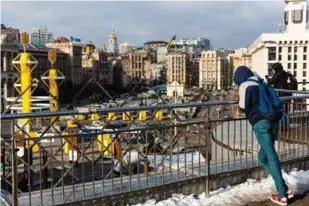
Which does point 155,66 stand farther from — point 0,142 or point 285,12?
point 0,142

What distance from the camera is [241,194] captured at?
5176mm

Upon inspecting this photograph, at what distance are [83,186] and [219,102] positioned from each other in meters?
1.95

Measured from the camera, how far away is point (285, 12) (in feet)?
A: 226

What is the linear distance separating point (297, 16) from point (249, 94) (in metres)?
67.9

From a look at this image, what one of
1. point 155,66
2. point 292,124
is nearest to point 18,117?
point 292,124

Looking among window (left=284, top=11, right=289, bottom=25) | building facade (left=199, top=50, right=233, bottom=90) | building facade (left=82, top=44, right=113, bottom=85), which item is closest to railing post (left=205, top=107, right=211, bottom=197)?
window (left=284, top=11, right=289, bottom=25)

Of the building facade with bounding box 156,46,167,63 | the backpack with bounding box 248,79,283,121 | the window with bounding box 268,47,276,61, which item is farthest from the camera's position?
the building facade with bounding box 156,46,167,63

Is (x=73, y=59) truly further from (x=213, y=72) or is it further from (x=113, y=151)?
(x=113, y=151)

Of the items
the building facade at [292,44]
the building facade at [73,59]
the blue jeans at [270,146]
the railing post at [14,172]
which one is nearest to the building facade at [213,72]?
the building facade at [73,59]

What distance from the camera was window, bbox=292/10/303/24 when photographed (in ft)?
217

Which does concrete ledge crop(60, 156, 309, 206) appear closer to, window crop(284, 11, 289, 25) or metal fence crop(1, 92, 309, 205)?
metal fence crop(1, 92, 309, 205)

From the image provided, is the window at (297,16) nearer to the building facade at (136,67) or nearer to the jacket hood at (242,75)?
the jacket hood at (242,75)

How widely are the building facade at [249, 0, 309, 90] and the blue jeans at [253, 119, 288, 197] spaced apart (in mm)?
62289

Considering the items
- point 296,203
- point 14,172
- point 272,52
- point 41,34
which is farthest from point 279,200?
point 41,34
